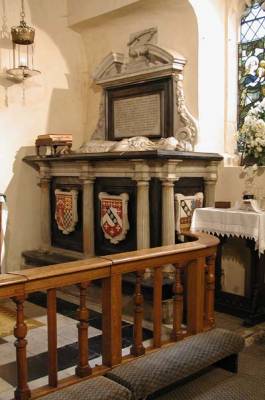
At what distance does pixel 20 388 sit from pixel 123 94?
12.6 ft

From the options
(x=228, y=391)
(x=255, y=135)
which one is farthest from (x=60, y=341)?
(x=255, y=135)

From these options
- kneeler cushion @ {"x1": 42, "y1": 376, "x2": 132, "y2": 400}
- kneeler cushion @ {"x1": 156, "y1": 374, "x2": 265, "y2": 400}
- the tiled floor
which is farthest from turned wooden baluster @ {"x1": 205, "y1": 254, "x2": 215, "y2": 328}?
kneeler cushion @ {"x1": 42, "y1": 376, "x2": 132, "y2": 400}

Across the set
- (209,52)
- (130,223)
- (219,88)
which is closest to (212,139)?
(219,88)

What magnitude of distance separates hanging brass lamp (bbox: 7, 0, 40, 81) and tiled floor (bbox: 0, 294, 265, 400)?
2393 millimetres

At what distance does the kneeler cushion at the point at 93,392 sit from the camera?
178cm

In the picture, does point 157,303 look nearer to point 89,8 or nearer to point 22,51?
point 22,51

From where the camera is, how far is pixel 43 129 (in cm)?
551

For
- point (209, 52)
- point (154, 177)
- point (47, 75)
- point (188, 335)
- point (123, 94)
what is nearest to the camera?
point (188, 335)

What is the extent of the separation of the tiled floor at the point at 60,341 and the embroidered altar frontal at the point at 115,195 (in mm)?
712

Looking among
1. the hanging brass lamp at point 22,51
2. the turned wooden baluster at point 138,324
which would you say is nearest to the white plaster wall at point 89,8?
the hanging brass lamp at point 22,51

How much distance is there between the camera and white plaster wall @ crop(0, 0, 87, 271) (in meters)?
5.20

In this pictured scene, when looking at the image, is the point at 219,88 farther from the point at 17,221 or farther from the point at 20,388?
the point at 20,388

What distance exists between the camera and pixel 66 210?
4.97 m

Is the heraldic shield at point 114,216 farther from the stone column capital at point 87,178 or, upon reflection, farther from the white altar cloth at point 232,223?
the white altar cloth at point 232,223
